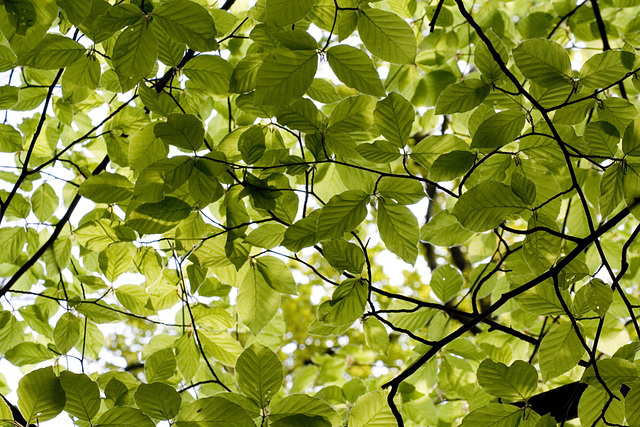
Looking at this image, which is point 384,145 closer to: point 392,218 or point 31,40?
point 392,218

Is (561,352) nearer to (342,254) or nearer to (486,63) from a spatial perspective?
(342,254)

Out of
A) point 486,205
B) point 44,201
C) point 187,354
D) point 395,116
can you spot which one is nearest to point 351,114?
point 395,116

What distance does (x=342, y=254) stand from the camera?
1.10 meters

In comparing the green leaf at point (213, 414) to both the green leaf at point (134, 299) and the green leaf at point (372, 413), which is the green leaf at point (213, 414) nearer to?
the green leaf at point (372, 413)

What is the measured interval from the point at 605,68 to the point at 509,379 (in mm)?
650

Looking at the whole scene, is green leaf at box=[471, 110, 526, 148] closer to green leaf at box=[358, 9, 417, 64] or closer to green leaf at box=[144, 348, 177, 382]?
green leaf at box=[358, 9, 417, 64]

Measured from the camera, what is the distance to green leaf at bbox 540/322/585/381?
1.04 meters

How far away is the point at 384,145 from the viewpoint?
1.08m

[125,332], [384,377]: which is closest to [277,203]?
[384,377]

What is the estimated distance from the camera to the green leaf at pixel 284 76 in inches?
34.7

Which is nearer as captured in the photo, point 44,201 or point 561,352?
point 561,352

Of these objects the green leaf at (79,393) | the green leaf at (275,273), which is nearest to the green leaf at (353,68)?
the green leaf at (275,273)

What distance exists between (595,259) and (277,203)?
1.38 meters

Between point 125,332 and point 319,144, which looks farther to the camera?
point 125,332
